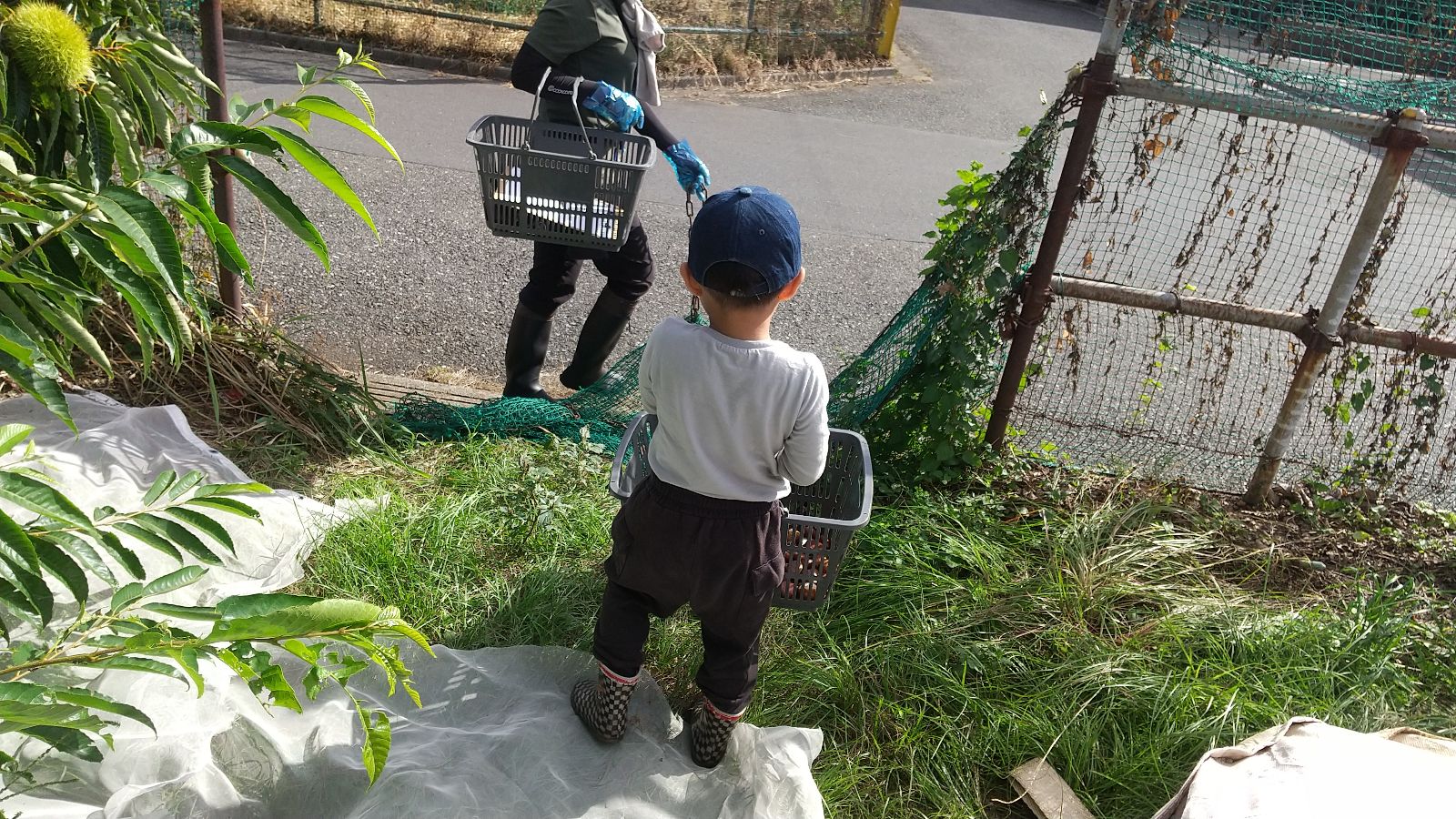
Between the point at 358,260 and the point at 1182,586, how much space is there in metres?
4.40

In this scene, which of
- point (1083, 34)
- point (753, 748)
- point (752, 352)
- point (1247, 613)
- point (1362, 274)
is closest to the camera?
point (752, 352)

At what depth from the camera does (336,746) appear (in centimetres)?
237

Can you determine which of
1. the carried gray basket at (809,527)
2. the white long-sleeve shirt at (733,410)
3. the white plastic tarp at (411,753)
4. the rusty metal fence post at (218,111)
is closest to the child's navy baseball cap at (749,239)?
the white long-sleeve shirt at (733,410)

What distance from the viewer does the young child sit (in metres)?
2.20

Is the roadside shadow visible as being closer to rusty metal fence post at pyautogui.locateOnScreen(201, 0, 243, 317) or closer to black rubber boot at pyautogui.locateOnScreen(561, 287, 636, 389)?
black rubber boot at pyautogui.locateOnScreen(561, 287, 636, 389)

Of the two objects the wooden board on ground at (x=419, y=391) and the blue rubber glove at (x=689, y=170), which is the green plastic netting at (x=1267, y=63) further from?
the wooden board on ground at (x=419, y=391)

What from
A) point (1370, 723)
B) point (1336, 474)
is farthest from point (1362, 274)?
point (1370, 723)

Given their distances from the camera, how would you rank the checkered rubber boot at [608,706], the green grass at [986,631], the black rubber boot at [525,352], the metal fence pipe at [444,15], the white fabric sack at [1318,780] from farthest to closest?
the metal fence pipe at [444,15] → the black rubber boot at [525,352] → the green grass at [986,631] → the checkered rubber boot at [608,706] → the white fabric sack at [1318,780]

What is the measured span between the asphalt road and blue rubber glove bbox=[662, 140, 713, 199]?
4.83 feet

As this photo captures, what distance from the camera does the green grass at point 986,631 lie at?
2.68m

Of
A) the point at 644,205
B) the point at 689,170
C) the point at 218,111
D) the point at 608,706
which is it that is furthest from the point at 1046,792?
the point at 644,205

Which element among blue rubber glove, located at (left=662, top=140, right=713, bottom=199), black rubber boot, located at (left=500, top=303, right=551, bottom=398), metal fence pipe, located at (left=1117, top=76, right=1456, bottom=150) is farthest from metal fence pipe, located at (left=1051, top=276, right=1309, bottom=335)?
black rubber boot, located at (left=500, top=303, right=551, bottom=398)

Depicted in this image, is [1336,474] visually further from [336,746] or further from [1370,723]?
[336,746]

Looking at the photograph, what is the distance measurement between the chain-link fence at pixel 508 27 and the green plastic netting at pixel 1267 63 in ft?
24.0
